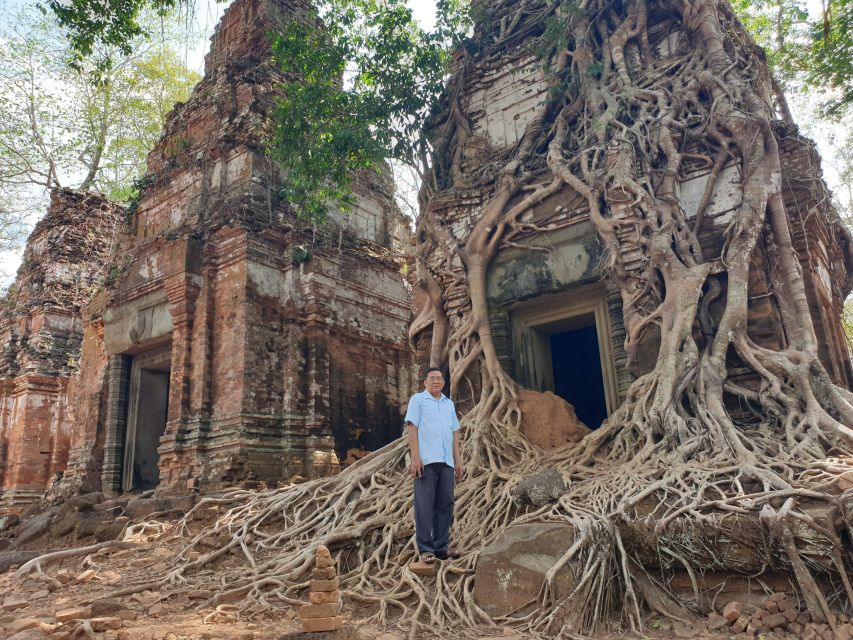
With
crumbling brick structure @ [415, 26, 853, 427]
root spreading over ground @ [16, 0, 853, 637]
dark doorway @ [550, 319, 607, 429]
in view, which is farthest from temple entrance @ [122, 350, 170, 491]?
dark doorway @ [550, 319, 607, 429]

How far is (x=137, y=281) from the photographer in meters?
10.9

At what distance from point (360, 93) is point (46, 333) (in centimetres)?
972

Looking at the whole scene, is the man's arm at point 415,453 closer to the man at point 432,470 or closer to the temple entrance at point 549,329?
the man at point 432,470

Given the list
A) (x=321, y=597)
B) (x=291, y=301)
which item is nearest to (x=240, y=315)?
(x=291, y=301)

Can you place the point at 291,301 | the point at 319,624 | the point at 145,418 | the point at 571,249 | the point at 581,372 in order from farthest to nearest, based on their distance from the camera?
the point at 145,418 → the point at 291,301 → the point at 581,372 → the point at 571,249 → the point at 319,624

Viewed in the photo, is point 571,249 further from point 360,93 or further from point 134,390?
point 134,390

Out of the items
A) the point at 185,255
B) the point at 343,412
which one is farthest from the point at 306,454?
the point at 185,255

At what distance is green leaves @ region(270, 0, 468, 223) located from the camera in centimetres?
883

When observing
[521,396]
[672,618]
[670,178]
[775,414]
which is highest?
[670,178]

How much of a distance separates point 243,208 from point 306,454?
377cm

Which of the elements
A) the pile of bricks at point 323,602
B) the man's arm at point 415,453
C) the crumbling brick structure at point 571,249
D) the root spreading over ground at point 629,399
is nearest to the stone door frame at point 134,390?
the root spreading over ground at point 629,399

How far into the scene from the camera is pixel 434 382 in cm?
469

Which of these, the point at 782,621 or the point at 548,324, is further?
the point at 548,324

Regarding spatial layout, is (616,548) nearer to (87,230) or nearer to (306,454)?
(306,454)
